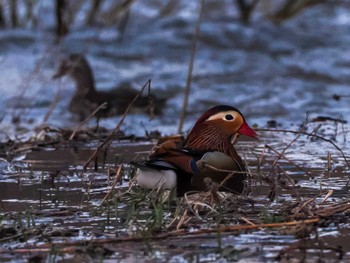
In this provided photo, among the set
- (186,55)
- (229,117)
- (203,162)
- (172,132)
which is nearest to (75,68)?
(172,132)

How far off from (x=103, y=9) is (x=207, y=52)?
2664mm

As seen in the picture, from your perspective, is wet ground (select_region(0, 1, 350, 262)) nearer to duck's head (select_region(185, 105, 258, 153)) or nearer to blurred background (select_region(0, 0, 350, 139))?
blurred background (select_region(0, 0, 350, 139))

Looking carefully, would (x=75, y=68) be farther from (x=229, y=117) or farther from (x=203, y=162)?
(x=203, y=162)

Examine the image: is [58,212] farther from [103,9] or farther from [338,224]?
[103,9]

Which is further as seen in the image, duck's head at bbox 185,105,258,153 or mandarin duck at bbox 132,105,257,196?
duck's head at bbox 185,105,258,153

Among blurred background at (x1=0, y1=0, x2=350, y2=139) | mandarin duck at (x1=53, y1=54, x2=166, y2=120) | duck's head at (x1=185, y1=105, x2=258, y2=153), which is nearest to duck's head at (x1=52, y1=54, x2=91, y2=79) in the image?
mandarin duck at (x1=53, y1=54, x2=166, y2=120)

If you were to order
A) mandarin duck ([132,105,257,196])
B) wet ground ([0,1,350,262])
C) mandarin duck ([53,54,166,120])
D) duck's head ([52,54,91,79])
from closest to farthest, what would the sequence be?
wet ground ([0,1,350,262]) → mandarin duck ([132,105,257,196]) → mandarin duck ([53,54,166,120]) → duck's head ([52,54,91,79])

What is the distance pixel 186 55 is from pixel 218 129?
9.28 metres

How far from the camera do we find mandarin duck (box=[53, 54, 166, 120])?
10.0 metres

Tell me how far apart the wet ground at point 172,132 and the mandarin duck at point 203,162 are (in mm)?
101

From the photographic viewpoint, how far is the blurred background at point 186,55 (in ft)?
34.8

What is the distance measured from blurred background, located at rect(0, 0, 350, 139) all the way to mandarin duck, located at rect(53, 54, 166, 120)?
0.15 metres

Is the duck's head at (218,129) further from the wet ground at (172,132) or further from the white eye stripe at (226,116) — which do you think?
the wet ground at (172,132)

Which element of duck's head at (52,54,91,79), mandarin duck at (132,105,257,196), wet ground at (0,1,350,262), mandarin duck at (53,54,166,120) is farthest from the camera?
duck's head at (52,54,91,79)
